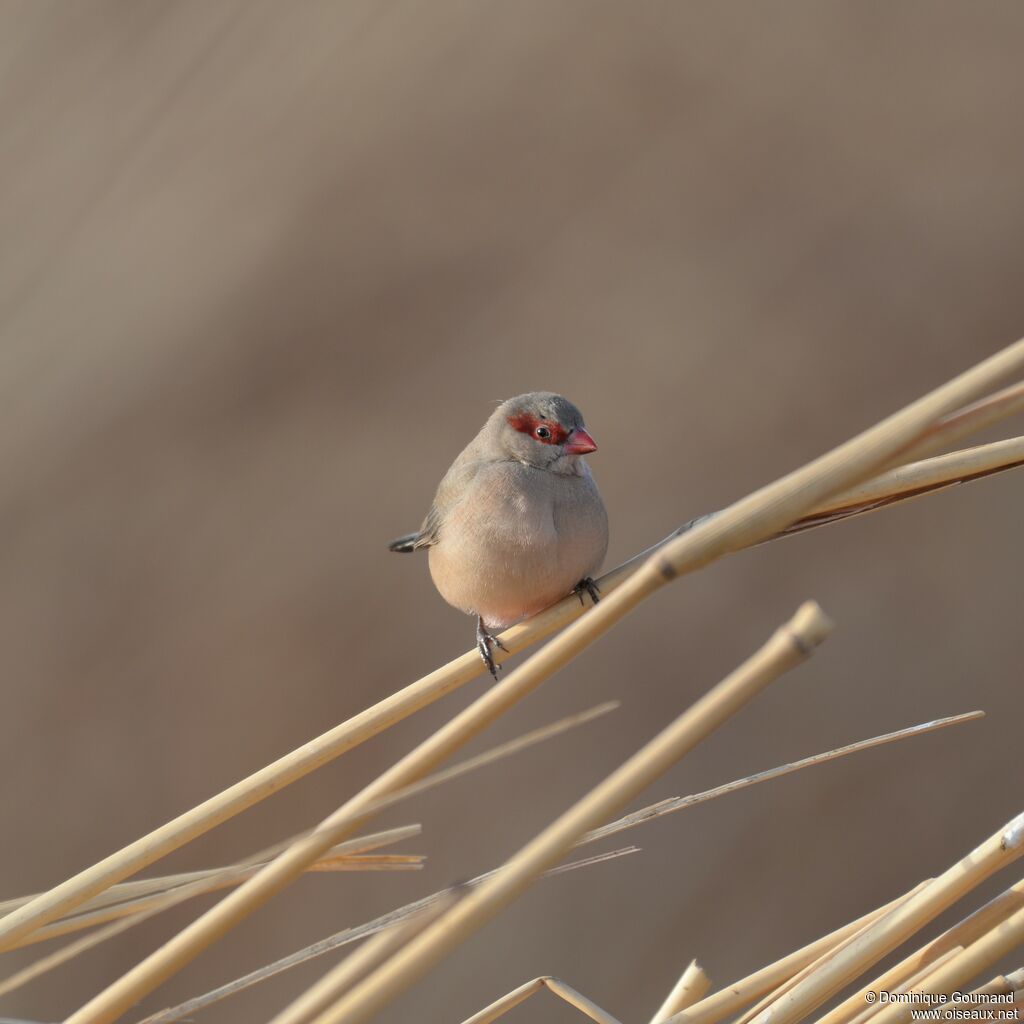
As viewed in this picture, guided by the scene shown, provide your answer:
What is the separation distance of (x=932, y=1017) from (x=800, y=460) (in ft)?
12.1

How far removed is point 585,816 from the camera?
0.82m

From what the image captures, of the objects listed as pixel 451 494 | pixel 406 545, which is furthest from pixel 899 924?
pixel 406 545

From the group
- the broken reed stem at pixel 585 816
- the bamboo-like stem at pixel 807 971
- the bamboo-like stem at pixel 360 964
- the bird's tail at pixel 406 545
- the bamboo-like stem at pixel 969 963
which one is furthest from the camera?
the bird's tail at pixel 406 545

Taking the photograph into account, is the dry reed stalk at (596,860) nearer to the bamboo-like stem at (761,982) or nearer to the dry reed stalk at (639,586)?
the bamboo-like stem at (761,982)

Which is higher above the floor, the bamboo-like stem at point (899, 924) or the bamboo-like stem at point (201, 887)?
the bamboo-like stem at point (201, 887)

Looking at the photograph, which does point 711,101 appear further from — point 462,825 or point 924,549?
point 462,825

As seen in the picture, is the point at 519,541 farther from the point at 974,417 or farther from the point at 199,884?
the point at 974,417

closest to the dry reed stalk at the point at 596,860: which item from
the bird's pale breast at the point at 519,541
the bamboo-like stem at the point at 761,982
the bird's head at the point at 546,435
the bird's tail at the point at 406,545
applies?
the bamboo-like stem at the point at 761,982

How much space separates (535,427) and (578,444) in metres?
0.10

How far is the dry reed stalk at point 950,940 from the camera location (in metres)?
1.13

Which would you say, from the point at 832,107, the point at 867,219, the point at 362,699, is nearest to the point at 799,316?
the point at 867,219

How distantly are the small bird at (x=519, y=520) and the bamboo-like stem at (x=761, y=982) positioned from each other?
85 cm

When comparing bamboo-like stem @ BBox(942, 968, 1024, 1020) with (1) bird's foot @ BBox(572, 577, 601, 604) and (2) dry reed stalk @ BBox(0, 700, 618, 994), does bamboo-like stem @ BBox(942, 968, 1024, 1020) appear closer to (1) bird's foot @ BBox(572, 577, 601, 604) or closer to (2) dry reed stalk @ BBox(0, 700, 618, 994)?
(2) dry reed stalk @ BBox(0, 700, 618, 994)

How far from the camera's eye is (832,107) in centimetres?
440
